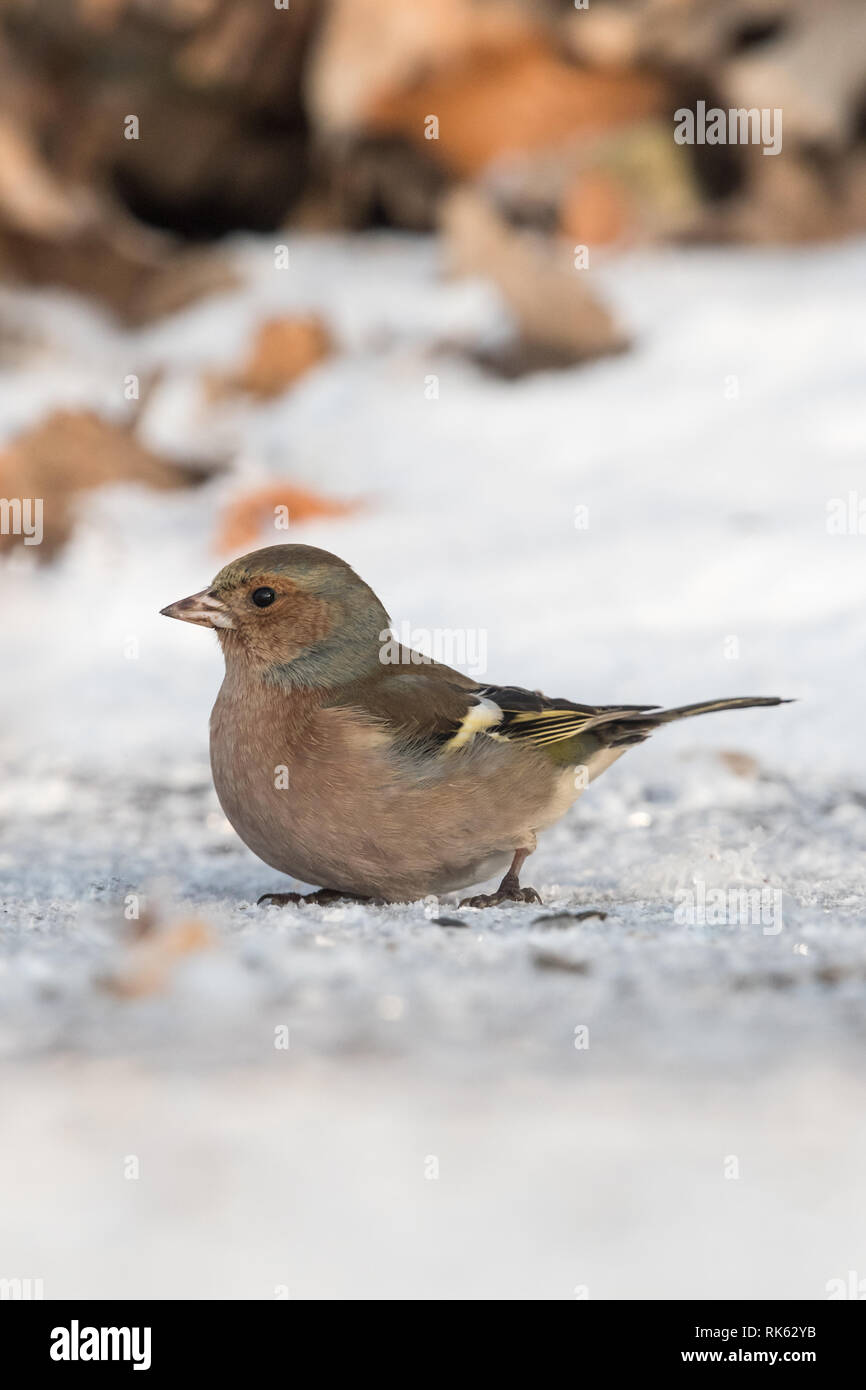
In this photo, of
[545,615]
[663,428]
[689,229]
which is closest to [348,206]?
[689,229]

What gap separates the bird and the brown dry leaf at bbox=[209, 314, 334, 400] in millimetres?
3621

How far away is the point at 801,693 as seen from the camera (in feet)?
14.7

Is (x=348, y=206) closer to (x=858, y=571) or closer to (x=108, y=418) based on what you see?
(x=108, y=418)

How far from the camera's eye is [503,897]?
127 inches

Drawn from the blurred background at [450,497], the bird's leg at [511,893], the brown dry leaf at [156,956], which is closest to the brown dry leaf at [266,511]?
the blurred background at [450,497]

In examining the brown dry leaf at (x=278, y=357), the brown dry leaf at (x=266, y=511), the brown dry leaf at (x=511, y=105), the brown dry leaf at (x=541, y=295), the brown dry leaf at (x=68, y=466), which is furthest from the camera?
the brown dry leaf at (x=511, y=105)

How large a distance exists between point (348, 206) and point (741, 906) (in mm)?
5688

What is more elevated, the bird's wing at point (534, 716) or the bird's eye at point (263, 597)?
the bird's eye at point (263, 597)

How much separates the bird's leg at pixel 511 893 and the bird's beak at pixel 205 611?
0.74 metres

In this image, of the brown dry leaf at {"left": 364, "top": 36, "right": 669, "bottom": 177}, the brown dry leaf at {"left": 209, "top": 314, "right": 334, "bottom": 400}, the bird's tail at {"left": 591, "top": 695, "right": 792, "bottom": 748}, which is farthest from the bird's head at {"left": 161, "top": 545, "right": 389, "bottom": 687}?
the brown dry leaf at {"left": 364, "top": 36, "right": 669, "bottom": 177}

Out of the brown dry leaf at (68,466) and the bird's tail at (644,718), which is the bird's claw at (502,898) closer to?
the bird's tail at (644,718)

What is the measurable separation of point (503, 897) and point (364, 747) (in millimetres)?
410

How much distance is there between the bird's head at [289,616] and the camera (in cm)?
331

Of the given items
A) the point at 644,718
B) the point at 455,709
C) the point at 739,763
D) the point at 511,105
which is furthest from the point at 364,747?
the point at 511,105
